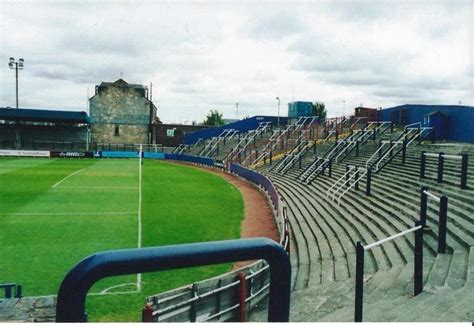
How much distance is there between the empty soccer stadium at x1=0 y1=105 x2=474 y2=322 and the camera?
1.93 metres

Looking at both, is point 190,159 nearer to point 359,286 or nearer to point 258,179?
point 258,179

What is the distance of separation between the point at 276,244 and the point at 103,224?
16647mm

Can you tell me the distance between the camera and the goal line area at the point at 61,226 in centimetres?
1141

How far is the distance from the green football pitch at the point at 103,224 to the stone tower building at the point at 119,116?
38374mm

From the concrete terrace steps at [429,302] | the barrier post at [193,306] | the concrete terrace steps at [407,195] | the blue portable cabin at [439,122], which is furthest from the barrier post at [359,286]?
the blue portable cabin at [439,122]

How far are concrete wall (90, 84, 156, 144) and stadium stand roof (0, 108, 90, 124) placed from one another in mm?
11630

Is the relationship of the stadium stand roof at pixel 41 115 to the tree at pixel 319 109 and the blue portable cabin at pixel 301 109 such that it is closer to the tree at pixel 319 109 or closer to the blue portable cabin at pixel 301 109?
the blue portable cabin at pixel 301 109

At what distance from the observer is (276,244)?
6.17ft

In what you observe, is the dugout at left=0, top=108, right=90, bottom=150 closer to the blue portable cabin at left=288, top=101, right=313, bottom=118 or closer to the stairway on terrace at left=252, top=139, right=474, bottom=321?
the blue portable cabin at left=288, top=101, right=313, bottom=118

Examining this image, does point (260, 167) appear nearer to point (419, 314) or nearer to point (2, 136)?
point (419, 314)

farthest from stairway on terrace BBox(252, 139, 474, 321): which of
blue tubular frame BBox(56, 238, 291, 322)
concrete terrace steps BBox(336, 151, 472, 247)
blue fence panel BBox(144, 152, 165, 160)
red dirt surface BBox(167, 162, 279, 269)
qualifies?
blue fence panel BBox(144, 152, 165, 160)

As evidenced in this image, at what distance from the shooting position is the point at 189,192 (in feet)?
89.2

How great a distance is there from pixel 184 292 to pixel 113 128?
6647cm

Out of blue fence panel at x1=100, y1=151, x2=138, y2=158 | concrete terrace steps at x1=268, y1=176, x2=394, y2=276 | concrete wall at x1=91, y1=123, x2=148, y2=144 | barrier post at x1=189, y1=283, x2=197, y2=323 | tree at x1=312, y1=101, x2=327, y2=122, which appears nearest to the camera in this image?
barrier post at x1=189, y1=283, x2=197, y2=323
